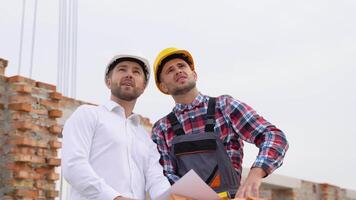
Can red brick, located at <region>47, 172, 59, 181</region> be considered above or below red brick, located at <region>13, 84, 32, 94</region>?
below

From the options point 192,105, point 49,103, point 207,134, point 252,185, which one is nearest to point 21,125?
point 49,103

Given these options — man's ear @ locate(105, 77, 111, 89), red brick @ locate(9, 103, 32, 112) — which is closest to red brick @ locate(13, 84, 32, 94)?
red brick @ locate(9, 103, 32, 112)

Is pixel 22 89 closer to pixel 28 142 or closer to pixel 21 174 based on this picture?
pixel 28 142

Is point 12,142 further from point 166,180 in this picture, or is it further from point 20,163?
point 166,180

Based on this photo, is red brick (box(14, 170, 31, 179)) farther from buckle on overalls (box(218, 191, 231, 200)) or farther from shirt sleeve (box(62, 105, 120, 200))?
buckle on overalls (box(218, 191, 231, 200))

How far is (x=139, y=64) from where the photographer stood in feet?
8.60

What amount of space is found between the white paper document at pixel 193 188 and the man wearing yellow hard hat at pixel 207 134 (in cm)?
21

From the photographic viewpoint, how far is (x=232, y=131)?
8.32 ft

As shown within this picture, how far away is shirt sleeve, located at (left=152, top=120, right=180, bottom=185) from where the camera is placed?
2.51 m

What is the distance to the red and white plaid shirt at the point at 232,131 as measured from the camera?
232 centimetres

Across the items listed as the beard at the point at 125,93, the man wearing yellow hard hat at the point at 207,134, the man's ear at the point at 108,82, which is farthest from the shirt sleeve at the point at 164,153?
the man's ear at the point at 108,82

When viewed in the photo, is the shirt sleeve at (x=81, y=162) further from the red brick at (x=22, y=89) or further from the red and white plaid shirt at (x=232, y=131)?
the red brick at (x=22, y=89)

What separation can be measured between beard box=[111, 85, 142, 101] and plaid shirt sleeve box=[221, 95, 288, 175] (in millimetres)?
456

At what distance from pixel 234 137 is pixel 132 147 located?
532 millimetres
